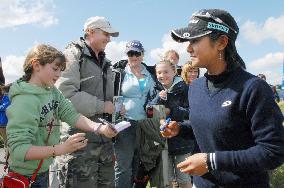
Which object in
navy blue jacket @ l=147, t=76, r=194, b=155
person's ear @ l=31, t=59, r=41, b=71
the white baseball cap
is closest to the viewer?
person's ear @ l=31, t=59, r=41, b=71

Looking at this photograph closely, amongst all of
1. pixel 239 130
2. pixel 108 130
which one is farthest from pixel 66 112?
pixel 239 130

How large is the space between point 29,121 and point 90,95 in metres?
1.58

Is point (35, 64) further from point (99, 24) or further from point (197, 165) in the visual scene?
point (197, 165)

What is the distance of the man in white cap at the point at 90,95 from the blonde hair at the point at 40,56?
1.09 m

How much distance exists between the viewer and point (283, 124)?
272 centimetres

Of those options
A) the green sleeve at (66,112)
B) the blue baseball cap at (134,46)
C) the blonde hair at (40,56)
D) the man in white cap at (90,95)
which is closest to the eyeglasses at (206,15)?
the blonde hair at (40,56)

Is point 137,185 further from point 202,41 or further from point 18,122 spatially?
point 202,41

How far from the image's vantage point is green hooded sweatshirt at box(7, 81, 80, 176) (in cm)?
338

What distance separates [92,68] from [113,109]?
600mm

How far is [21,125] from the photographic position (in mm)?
3404

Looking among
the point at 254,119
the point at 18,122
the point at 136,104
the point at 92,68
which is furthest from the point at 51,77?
the point at 136,104

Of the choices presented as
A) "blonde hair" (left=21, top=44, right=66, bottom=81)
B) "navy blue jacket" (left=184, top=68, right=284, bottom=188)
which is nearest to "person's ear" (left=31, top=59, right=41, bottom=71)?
"blonde hair" (left=21, top=44, right=66, bottom=81)

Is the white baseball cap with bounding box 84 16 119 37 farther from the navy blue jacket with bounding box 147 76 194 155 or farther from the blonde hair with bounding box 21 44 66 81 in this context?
the blonde hair with bounding box 21 44 66 81

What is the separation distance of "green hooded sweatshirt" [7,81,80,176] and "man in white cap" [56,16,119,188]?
922mm
